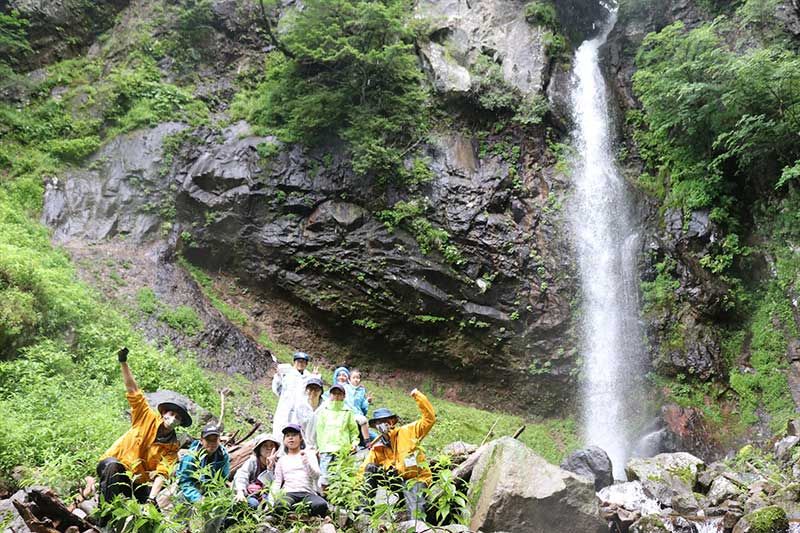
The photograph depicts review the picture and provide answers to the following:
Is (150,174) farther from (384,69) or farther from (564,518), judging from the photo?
(564,518)

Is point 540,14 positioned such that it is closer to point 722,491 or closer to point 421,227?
point 421,227

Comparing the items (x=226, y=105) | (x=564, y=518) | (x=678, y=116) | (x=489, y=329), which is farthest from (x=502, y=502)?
(x=226, y=105)

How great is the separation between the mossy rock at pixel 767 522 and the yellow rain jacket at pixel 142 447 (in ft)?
21.3

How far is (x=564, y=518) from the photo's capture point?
235 inches

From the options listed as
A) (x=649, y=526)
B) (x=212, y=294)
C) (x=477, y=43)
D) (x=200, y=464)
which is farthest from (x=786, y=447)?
(x=477, y=43)

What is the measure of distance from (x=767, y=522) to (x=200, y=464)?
250 inches

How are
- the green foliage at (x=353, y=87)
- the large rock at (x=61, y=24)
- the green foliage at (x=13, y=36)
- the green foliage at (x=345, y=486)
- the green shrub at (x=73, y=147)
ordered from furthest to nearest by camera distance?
the large rock at (x=61, y=24) < the green foliage at (x=13, y=36) < the green shrub at (x=73, y=147) < the green foliage at (x=353, y=87) < the green foliage at (x=345, y=486)

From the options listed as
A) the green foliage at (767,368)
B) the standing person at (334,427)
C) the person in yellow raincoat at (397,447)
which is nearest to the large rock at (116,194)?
the standing person at (334,427)

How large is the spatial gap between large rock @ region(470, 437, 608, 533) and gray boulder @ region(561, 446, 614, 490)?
9.92 ft

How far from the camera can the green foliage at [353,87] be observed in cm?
1436

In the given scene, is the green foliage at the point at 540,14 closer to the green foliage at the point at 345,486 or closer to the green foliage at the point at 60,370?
the green foliage at the point at 60,370


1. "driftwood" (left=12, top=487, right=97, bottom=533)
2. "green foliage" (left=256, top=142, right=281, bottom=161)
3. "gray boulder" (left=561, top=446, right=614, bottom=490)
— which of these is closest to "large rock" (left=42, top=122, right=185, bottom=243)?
"green foliage" (left=256, top=142, right=281, bottom=161)

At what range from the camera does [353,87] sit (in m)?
15.1

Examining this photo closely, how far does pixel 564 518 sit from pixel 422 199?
990 cm
